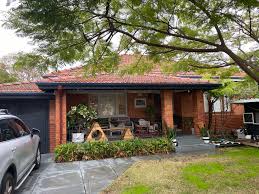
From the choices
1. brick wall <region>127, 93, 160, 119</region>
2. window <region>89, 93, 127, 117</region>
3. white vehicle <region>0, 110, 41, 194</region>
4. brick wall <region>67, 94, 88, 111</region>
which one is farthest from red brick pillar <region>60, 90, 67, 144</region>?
brick wall <region>127, 93, 160, 119</region>

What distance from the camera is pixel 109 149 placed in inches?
429

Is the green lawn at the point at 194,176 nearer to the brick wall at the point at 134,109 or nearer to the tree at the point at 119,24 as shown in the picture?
the tree at the point at 119,24

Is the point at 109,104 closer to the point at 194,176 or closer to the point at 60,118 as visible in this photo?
the point at 60,118

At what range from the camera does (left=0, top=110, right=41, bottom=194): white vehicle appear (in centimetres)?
531

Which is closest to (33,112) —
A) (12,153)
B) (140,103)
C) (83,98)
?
(83,98)

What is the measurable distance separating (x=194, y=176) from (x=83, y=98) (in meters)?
9.30

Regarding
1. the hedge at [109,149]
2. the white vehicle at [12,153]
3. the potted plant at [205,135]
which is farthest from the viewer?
the potted plant at [205,135]

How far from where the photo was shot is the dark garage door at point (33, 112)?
12722 millimetres

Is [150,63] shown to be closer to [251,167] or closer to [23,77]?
[251,167]

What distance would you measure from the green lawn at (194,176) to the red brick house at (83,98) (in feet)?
12.7

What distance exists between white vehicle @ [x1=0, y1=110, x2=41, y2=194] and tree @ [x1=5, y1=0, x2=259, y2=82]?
6.96 feet

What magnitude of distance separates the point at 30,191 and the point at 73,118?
6.40m

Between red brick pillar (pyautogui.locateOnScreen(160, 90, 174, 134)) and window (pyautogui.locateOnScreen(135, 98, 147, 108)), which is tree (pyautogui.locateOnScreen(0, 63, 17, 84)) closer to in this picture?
window (pyautogui.locateOnScreen(135, 98, 147, 108))

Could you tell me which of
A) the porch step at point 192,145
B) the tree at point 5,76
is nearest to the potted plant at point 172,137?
the porch step at point 192,145
